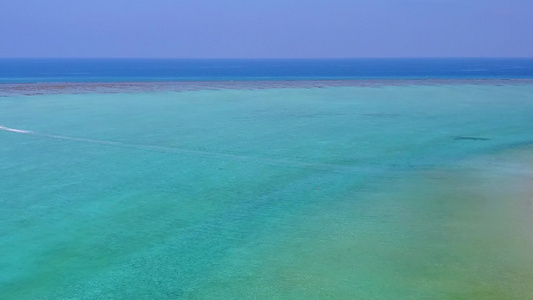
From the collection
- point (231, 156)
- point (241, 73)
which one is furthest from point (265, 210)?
point (241, 73)

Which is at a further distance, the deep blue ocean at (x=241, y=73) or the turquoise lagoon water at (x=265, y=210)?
the deep blue ocean at (x=241, y=73)

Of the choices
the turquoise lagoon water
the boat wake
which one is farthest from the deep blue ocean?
the turquoise lagoon water

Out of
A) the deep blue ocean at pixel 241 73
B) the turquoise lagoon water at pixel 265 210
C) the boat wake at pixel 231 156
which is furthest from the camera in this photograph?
the deep blue ocean at pixel 241 73

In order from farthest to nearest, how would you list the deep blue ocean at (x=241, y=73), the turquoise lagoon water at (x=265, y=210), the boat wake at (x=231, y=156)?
the deep blue ocean at (x=241, y=73), the boat wake at (x=231, y=156), the turquoise lagoon water at (x=265, y=210)

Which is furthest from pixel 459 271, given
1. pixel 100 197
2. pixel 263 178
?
pixel 100 197

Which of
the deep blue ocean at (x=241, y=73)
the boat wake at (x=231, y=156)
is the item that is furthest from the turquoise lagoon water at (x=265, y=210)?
the deep blue ocean at (x=241, y=73)

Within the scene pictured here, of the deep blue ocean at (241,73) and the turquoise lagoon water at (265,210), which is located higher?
the deep blue ocean at (241,73)

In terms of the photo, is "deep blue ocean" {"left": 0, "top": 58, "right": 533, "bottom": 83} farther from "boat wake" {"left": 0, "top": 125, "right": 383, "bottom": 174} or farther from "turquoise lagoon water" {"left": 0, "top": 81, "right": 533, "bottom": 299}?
"turquoise lagoon water" {"left": 0, "top": 81, "right": 533, "bottom": 299}

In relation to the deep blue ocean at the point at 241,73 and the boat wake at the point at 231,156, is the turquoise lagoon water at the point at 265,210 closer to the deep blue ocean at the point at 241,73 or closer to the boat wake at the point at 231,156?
the boat wake at the point at 231,156
